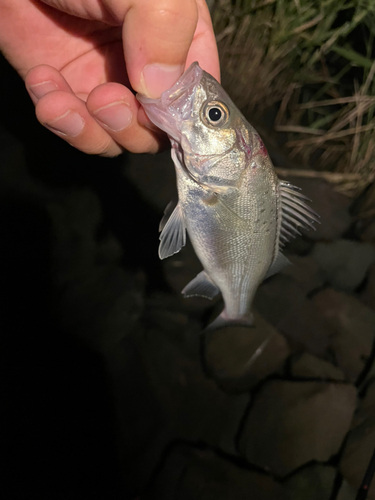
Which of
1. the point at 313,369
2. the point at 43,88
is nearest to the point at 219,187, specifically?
the point at 43,88

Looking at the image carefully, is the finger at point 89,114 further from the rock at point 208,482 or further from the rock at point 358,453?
the rock at point 358,453

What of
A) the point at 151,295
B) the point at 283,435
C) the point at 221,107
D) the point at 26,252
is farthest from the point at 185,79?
the point at 283,435

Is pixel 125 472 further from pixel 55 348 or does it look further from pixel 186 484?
pixel 55 348

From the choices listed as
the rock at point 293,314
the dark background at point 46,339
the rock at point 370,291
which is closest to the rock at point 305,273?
the rock at point 293,314

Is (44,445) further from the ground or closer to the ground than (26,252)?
closer to the ground

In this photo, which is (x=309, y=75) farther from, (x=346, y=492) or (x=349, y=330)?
(x=346, y=492)

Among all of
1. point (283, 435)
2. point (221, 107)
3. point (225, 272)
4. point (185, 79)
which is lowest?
point (283, 435)
